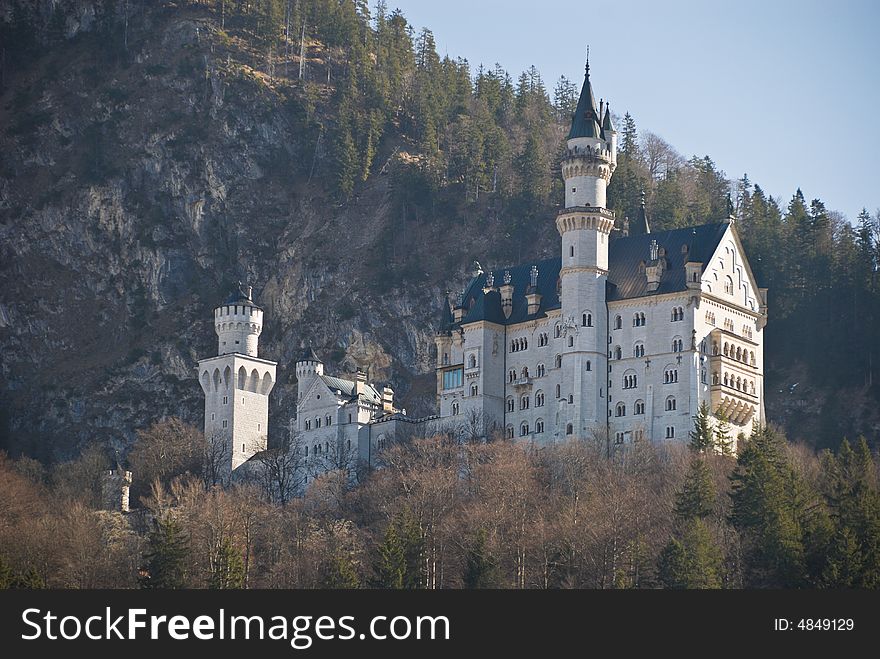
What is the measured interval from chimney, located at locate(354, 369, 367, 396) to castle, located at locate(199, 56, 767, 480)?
57.4 inches

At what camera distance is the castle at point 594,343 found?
11456 centimetres

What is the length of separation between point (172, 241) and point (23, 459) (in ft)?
94.3

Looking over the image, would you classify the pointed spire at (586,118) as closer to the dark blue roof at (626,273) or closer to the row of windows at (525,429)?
the dark blue roof at (626,273)

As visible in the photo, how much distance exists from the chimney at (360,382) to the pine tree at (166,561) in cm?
3102

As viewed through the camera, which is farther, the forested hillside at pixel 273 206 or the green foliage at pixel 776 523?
the forested hillside at pixel 273 206

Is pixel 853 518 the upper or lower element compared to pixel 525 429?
lower

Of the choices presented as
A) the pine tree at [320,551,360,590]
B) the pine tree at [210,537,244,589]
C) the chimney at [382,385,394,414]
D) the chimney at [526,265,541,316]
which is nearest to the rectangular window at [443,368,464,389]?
the chimney at [526,265,541,316]

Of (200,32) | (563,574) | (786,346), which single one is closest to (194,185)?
(200,32)

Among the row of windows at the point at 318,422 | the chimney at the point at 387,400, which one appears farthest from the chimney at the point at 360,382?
the row of windows at the point at 318,422

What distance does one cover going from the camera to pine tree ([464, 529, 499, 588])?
92500 mm

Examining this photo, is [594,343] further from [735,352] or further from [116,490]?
[116,490]

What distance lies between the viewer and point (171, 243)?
16150 cm

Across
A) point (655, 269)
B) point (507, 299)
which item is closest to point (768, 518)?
point (655, 269)

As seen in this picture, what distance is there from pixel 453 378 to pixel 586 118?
16654 mm
